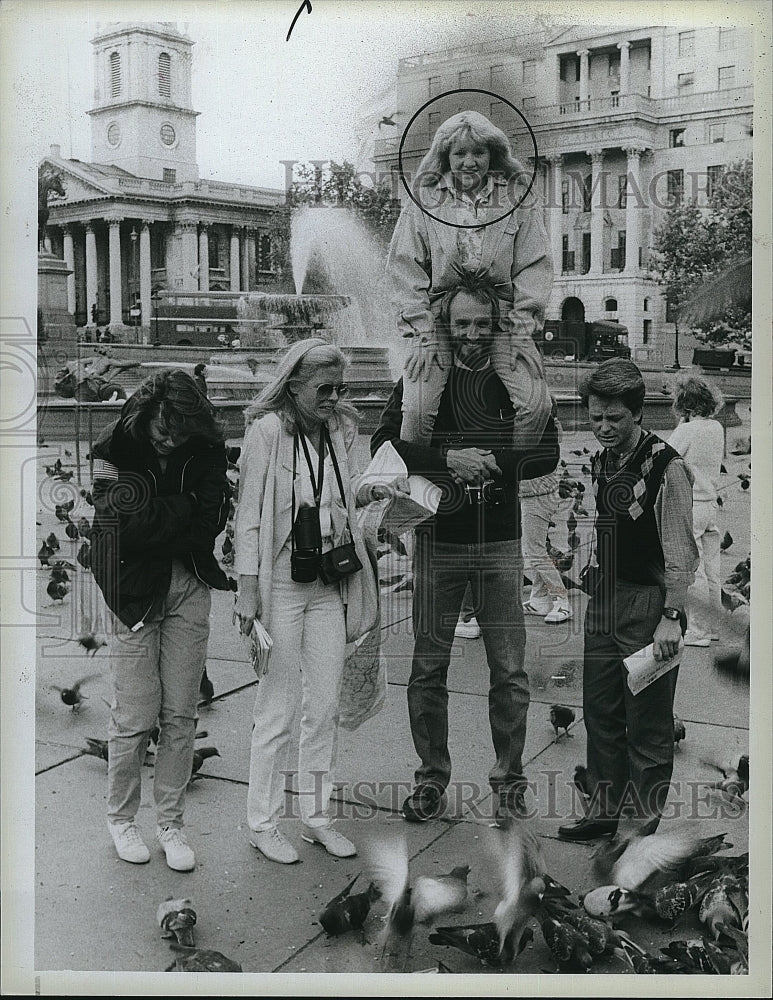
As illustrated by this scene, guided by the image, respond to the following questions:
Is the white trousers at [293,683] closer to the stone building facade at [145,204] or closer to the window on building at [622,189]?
the stone building facade at [145,204]

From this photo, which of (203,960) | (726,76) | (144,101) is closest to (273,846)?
(203,960)

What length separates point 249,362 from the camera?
16.5 feet

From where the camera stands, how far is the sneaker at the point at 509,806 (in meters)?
5.16

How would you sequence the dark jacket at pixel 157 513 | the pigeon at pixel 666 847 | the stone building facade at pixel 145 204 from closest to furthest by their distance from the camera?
the dark jacket at pixel 157 513 → the stone building facade at pixel 145 204 → the pigeon at pixel 666 847

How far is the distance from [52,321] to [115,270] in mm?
337

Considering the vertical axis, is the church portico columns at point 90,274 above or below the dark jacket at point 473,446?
above

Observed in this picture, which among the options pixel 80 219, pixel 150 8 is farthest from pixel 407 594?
pixel 150 8

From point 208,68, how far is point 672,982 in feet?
13.4

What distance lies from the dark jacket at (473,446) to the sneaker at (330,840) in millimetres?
1283

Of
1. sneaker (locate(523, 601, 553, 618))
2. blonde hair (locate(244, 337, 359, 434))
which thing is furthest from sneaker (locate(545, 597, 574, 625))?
blonde hair (locate(244, 337, 359, 434))

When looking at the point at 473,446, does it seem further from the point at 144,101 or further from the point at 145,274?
the point at 144,101

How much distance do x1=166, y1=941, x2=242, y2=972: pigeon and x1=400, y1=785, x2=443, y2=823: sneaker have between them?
2.93 ft

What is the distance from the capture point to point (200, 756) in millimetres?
5117

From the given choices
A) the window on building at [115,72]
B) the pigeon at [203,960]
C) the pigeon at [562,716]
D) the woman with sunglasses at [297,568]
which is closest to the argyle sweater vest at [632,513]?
the pigeon at [562,716]
